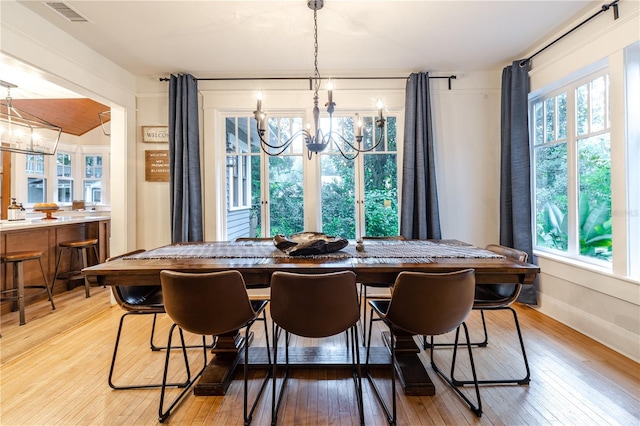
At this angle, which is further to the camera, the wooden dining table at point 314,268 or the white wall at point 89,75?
the white wall at point 89,75

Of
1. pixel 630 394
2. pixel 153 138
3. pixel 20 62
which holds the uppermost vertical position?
pixel 20 62

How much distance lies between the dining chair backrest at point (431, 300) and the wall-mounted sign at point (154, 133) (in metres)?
3.48

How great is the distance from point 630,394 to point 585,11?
9.83 ft

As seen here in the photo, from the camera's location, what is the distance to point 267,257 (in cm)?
192

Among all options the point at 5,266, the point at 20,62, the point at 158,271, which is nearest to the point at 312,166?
the point at 158,271

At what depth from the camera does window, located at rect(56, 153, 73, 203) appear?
5.75 metres

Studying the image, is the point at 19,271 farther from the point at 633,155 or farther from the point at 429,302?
the point at 633,155

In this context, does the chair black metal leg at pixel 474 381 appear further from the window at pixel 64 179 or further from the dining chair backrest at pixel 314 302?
the window at pixel 64 179

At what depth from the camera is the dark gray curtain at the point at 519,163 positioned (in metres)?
3.14

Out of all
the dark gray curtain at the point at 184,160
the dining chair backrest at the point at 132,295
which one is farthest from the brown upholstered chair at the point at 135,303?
the dark gray curtain at the point at 184,160

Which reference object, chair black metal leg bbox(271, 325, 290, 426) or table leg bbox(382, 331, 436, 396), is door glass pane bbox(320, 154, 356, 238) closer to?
table leg bbox(382, 331, 436, 396)

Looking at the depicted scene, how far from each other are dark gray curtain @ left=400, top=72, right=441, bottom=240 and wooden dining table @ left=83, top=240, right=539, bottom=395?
1.13 metres

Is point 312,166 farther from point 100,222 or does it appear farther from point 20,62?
point 100,222

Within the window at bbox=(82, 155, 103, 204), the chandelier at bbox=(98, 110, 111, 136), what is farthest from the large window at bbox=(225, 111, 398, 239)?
the window at bbox=(82, 155, 103, 204)
